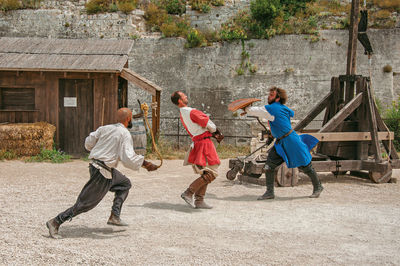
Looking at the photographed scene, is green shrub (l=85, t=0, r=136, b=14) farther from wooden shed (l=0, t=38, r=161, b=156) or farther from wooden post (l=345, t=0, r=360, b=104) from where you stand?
wooden post (l=345, t=0, r=360, b=104)

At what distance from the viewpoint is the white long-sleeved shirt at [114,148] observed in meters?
4.68

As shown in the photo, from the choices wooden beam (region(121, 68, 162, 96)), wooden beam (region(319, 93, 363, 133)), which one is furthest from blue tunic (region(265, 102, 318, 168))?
wooden beam (region(121, 68, 162, 96))

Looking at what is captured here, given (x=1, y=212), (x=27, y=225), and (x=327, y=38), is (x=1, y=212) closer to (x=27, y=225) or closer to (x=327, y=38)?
(x=27, y=225)

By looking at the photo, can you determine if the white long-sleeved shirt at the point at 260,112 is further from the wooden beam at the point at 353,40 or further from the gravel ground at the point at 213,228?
the wooden beam at the point at 353,40

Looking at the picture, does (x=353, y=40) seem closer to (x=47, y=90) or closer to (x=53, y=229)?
(x=53, y=229)

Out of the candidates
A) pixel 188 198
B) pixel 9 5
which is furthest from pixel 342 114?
pixel 9 5

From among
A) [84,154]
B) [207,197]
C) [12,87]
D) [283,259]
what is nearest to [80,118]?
[84,154]

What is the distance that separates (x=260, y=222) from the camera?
5363mm

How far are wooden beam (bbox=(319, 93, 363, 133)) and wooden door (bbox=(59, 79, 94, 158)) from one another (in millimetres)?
7285

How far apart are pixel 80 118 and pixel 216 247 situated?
9.42 metres

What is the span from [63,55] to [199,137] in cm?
813

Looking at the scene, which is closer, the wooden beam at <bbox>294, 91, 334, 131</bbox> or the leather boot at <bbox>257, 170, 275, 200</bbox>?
the leather boot at <bbox>257, 170, 275, 200</bbox>

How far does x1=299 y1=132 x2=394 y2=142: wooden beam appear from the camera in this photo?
8.09 m

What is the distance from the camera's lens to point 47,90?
1270 centimetres
